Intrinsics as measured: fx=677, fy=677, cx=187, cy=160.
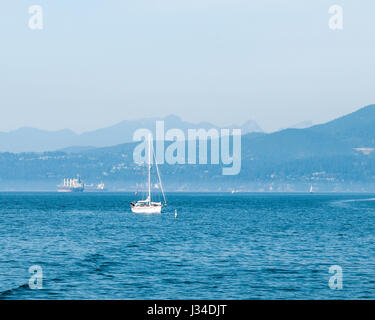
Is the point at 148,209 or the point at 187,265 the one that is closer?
the point at 187,265

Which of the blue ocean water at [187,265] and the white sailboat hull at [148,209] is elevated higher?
the blue ocean water at [187,265]

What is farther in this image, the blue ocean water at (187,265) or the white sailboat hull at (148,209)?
the white sailboat hull at (148,209)

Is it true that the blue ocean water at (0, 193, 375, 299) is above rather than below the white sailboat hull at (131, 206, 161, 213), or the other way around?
above

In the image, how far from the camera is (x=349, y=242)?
7912 centimetres

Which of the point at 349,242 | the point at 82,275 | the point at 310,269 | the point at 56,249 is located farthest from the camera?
the point at 349,242

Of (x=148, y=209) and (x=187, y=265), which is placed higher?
(x=187, y=265)

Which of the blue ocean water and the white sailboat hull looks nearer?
the blue ocean water

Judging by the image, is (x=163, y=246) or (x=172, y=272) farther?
(x=163, y=246)

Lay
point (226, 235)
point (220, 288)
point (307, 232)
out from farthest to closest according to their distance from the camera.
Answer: point (307, 232) → point (226, 235) → point (220, 288)
